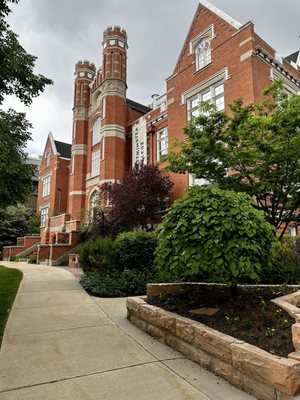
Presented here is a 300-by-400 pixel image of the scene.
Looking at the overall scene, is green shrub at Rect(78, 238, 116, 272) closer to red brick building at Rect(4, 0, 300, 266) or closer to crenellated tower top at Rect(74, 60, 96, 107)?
red brick building at Rect(4, 0, 300, 266)

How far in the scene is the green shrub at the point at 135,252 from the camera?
10.6 m

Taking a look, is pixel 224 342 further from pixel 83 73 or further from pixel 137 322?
pixel 83 73

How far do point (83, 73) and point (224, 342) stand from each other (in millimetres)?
31442

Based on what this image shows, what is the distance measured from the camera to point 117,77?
25.8m

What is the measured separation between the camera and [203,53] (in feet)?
59.0

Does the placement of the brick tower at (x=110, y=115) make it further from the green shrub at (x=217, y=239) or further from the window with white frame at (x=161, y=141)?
the green shrub at (x=217, y=239)

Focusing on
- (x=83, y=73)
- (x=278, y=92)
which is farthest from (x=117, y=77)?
(x=278, y=92)

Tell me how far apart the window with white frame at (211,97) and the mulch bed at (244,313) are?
37.8 feet

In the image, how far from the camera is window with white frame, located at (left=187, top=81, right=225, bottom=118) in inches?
639

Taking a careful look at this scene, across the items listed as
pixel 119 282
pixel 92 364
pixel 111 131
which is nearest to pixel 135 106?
pixel 111 131

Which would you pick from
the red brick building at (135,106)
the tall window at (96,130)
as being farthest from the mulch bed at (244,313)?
the tall window at (96,130)

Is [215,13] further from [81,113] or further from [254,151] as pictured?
[81,113]

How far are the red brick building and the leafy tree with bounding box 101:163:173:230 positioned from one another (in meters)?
1.60

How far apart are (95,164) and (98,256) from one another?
722 inches
